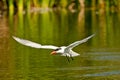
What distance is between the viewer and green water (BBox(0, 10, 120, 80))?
18.6 m

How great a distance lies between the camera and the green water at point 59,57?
18.6 metres

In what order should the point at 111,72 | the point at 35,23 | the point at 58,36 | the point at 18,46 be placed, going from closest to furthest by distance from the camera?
the point at 111,72, the point at 18,46, the point at 58,36, the point at 35,23

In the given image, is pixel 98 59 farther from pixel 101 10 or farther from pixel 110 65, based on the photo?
pixel 101 10

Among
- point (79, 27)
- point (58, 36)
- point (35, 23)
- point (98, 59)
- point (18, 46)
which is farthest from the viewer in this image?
point (35, 23)

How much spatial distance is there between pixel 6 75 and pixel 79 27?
1813 cm

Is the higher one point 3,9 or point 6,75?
point 6,75

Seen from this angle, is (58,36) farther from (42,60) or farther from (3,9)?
(3,9)

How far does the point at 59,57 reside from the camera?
23.2 meters

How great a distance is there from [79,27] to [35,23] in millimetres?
5163

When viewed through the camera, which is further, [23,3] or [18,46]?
[23,3]

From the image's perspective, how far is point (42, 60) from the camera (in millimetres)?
21844

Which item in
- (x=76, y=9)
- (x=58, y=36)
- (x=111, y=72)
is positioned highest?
(x=111, y=72)

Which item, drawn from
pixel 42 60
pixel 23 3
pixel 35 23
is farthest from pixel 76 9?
pixel 42 60

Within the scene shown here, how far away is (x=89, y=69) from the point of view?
63.8 ft
